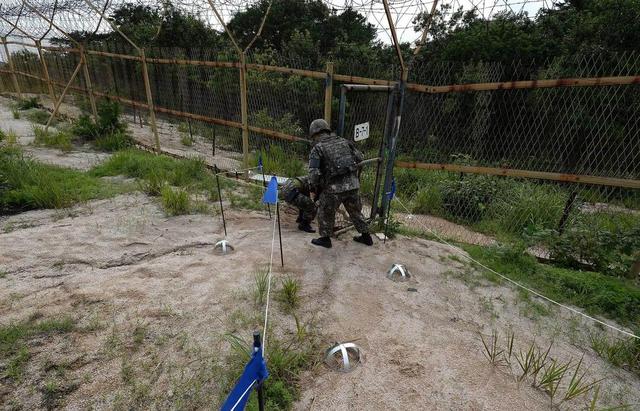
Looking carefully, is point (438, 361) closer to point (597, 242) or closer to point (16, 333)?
point (597, 242)

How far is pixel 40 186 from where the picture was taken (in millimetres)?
4641

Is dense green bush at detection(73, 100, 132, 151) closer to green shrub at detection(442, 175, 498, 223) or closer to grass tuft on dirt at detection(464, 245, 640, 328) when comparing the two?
green shrub at detection(442, 175, 498, 223)

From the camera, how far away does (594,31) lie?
29.1ft

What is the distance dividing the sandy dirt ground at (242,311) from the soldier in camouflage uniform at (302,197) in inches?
7.0

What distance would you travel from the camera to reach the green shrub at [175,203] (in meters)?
4.48

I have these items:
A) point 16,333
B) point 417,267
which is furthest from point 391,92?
point 16,333

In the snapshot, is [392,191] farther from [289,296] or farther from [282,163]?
[282,163]

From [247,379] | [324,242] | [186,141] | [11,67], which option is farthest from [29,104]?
[247,379]

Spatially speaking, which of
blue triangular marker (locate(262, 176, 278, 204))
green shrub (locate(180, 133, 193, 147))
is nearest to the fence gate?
blue triangular marker (locate(262, 176, 278, 204))

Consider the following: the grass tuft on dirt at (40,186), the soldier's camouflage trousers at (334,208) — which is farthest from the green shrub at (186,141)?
the soldier's camouflage trousers at (334,208)

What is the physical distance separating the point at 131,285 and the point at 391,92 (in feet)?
9.84

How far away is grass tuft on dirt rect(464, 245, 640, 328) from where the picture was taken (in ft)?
9.82

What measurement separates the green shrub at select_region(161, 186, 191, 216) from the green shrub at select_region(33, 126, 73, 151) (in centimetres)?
417

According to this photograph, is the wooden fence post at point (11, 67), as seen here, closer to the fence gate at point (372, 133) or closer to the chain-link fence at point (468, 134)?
the chain-link fence at point (468, 134)
